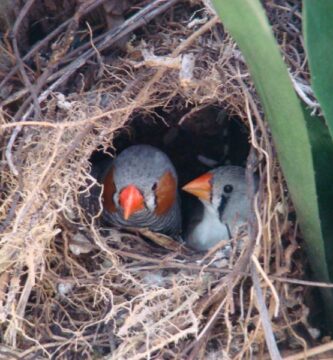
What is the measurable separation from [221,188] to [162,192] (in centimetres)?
24

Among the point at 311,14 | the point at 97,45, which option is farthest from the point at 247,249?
the point at 97,45

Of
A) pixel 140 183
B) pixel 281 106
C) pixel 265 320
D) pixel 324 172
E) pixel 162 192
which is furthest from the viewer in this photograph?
pixel 162 192

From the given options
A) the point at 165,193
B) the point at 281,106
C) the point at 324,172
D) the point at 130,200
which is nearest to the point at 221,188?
the point at 165,193

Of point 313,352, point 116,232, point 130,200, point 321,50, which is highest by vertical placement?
point 321,50

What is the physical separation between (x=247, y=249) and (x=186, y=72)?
21.9 inches

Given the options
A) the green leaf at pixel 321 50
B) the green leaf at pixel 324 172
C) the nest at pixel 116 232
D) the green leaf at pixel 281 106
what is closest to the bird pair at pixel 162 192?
the nest at pixel 116 232

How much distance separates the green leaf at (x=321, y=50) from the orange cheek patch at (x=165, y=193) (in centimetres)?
126

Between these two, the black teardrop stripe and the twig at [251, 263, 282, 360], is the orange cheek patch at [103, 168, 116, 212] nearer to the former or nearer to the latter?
the black teardrop stripe

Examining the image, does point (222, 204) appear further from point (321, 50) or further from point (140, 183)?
point (321, 50)

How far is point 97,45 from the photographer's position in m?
2.71

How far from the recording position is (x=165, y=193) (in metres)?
3.24

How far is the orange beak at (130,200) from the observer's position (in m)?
2.98

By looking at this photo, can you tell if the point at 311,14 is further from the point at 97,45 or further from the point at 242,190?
the point at 242,190

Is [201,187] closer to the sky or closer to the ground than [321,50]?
closer to the ground
